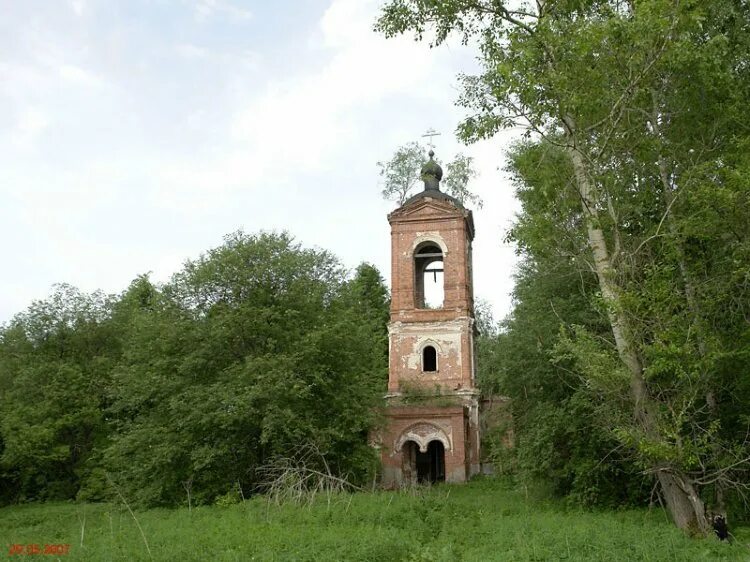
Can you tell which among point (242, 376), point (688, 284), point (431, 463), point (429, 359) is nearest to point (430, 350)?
point (429, 359)

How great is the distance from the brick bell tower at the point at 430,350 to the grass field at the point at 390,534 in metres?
7.95

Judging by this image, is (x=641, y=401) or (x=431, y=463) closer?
(x=641, y=401)

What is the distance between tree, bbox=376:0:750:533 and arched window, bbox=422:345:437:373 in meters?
13.8

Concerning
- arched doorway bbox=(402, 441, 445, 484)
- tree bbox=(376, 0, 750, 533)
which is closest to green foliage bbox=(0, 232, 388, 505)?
arched doorway bbox=(402, 441, 445, 484)

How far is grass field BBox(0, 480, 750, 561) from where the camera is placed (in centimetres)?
998

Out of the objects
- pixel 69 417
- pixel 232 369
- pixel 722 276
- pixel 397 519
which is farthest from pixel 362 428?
pixel 69 417

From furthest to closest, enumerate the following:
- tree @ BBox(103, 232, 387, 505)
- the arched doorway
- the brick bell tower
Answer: the arched doorway < the brick bell tower < tree @ BBox(103, 232, 387, 505)

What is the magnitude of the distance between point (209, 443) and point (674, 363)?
1268cm

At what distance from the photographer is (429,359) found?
26891 millimetres

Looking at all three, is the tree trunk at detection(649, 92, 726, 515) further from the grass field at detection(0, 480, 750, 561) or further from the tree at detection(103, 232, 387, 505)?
the tree at detection(103, 232, 387, 505)

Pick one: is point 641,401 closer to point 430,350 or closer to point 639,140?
point 639,140

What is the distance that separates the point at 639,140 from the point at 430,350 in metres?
15.8

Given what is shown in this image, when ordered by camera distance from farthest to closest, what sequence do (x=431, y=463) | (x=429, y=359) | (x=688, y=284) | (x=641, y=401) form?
(x=431, y=463) < (x=429, y=359) < (x=688, y=284) < (x=641, y=401)

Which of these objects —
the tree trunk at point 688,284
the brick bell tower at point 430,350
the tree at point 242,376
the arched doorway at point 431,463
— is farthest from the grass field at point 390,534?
the arched doorway at point 431,463
